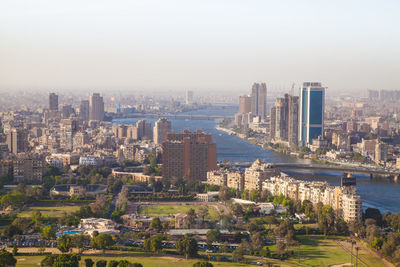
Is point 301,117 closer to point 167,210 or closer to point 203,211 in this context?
point 167,210

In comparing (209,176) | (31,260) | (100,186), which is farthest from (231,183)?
(31,260)

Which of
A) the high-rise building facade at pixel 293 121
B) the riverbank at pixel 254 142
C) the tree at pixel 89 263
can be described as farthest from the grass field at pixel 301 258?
the high-rise building facade at pixel 293 121

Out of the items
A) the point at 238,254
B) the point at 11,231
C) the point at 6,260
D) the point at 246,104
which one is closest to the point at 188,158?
the point at 11,231

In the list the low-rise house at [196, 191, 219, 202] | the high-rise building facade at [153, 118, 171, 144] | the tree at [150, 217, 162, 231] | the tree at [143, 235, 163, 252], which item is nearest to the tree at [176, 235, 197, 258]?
the tree at [143, 235, 163, 252]

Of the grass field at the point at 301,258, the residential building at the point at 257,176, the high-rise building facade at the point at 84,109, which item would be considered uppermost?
the high-rise building facade at the point at 84,109

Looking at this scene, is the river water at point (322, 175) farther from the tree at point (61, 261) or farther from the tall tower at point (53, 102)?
the tall tower at point (53, 102)

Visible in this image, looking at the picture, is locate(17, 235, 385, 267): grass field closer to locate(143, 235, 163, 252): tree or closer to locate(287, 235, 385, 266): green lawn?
locate(287, 235, 385, 266): green lawn

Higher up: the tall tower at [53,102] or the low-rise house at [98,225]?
the tall tower at [53,102]
